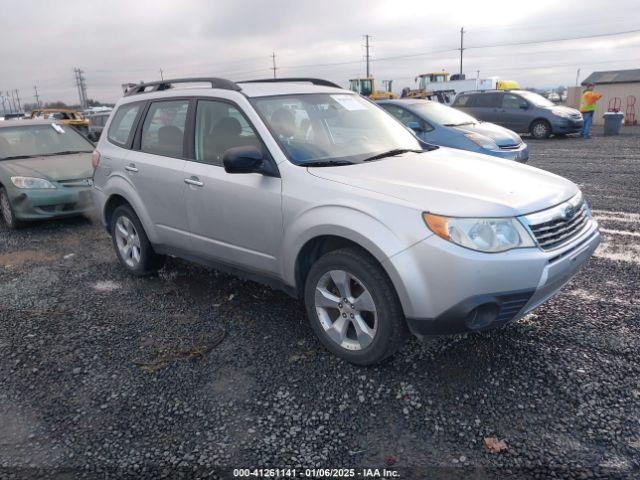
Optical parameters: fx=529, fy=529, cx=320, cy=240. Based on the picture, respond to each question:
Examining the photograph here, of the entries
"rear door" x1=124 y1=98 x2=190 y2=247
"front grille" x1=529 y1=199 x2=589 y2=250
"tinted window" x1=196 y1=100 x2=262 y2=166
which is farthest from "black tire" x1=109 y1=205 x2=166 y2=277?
"front grille" x1=529 y1=199 x2=589 y2=250

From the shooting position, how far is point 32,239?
702 cm

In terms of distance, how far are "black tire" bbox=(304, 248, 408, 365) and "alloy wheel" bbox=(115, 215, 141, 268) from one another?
2.45 m

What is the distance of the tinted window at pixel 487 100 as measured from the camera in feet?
59.5

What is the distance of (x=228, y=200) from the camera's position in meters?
3.87

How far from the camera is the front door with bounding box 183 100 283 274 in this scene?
366cm

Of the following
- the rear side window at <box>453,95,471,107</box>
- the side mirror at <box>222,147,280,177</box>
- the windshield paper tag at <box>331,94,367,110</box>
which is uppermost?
the windshield paper tag at <box>331,94,367,110</box>

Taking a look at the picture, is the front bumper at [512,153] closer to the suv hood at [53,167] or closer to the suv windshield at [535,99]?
the suv hood at [53,167]

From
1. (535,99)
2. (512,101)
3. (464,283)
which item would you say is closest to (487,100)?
(512,101)

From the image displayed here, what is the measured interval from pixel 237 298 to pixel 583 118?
55.3ft

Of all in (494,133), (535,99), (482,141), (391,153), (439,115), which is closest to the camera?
(391,153)

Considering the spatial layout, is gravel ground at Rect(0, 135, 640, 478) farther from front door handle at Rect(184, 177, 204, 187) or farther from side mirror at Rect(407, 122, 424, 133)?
side mirror at Rect(407, 122, 424, 133)

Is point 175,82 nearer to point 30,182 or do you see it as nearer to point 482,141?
point 30,182

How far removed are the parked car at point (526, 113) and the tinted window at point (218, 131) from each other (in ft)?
50.8

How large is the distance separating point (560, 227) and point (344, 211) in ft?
4.22
